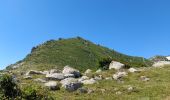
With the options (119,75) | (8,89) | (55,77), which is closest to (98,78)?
(119,75)

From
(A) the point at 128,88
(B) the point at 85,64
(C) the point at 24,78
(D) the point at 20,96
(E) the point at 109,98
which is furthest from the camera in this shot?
(B) the point at 85,64

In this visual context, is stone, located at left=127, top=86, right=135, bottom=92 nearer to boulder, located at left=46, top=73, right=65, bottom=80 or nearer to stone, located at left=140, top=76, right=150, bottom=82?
stone, located at left=140, top=76, right=150, bottom=82

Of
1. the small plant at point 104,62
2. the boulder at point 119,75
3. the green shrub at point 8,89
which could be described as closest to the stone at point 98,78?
the boulder at point 119,75

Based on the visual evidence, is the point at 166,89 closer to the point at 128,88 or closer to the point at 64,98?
the point at 128,88

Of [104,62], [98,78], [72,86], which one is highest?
[104,62]

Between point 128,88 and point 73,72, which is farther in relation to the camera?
point 73,72

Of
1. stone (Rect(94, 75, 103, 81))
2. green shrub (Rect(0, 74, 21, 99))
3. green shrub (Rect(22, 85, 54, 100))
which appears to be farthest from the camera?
stone (Rect(94, 75, 103, 81))

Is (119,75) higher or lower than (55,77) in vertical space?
lower

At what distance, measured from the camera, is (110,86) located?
59312 millimetres

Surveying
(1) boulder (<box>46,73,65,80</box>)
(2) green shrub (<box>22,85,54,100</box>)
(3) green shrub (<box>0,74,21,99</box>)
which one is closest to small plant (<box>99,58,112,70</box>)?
(1) boulder (<box>46,73,65,80</box>)

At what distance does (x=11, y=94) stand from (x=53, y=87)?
67.4 feet

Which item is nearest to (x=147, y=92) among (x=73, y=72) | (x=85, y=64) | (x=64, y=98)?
(x=64, y=98)

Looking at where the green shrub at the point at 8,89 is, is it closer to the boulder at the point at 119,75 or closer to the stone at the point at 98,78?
the stone at the point at 98,78

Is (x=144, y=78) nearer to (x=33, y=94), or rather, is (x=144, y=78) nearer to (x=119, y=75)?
(x=119, y=75)
